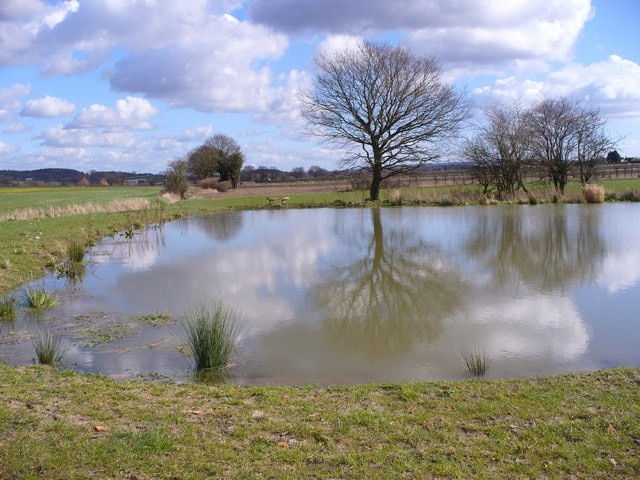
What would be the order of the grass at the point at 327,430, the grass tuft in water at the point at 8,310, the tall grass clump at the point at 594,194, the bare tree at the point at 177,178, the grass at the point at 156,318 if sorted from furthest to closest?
the bare tree at the point at 177,178 → the tall grass clump at the point at 594,194 → the grass tuft in water at the point at 8,310 → the grass at the point at 156,318 → the grass at the point at 327,430

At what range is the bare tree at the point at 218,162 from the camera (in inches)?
2281

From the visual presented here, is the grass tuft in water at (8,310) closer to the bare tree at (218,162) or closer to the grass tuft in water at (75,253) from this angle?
the grass tuft in water at (75,253)

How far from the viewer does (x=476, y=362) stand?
4.95m

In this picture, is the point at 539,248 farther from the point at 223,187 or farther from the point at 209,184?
the point at 209,184

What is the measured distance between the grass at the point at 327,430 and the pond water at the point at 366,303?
29.6 inches

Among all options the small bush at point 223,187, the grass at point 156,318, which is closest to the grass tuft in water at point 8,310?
the grass at point 156,318

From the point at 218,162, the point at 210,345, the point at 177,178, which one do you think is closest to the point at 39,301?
the point at 210,345

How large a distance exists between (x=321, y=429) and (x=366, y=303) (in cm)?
440

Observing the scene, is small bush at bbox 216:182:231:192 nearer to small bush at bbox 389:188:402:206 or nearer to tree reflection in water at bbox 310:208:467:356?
small bush at bbox 389:188:402:206

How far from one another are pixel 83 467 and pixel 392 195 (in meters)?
24.6

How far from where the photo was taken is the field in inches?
117

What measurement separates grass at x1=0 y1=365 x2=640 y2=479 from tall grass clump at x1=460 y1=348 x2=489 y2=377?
508 millimetres

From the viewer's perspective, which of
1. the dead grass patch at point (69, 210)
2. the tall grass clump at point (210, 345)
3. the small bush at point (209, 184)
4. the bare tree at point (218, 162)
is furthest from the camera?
the bare tree at point (218, 162)

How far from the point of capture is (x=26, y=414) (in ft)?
12.3
